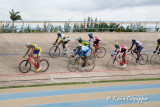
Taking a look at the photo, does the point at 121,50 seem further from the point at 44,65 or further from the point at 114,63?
the point at 44,65

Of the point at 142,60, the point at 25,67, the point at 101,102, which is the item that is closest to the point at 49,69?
the point at 25,67

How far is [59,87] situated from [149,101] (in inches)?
162

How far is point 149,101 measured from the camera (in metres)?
8.18

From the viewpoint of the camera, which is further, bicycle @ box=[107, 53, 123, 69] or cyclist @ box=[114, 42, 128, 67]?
bicycle @ box=[107, 53, 123, 69]

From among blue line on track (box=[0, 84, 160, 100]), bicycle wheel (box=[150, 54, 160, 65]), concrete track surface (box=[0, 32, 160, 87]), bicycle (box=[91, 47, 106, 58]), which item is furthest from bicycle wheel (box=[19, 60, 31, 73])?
bicycle wheel (box=[150, 54, 160, 65])

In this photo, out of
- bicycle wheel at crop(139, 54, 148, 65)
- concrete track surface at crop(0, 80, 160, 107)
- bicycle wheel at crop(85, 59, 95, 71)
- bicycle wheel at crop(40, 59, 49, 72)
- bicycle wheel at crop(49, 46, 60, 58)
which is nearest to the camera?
concrete track surface at crop(0, 80, 160, 107)

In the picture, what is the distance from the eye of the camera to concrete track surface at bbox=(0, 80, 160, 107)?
7585mm

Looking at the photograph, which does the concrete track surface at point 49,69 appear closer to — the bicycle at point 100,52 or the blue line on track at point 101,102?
the bicycle at point 100,52

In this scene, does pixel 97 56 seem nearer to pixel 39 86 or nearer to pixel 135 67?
pixel 135 67

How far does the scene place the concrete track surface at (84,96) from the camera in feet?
24.9

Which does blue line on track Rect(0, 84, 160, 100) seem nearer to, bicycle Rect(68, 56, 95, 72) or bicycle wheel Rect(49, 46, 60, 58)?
bicycle Rect(68, 56, 95, 72)

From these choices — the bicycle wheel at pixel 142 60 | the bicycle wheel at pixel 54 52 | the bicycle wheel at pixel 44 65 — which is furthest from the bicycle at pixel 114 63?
the bicycle wheel at pixel 44 65

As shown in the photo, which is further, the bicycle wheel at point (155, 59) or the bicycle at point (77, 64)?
the bicycle wheel at point (155, 59)

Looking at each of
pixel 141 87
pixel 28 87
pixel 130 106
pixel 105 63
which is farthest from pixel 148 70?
pixel 28 87
